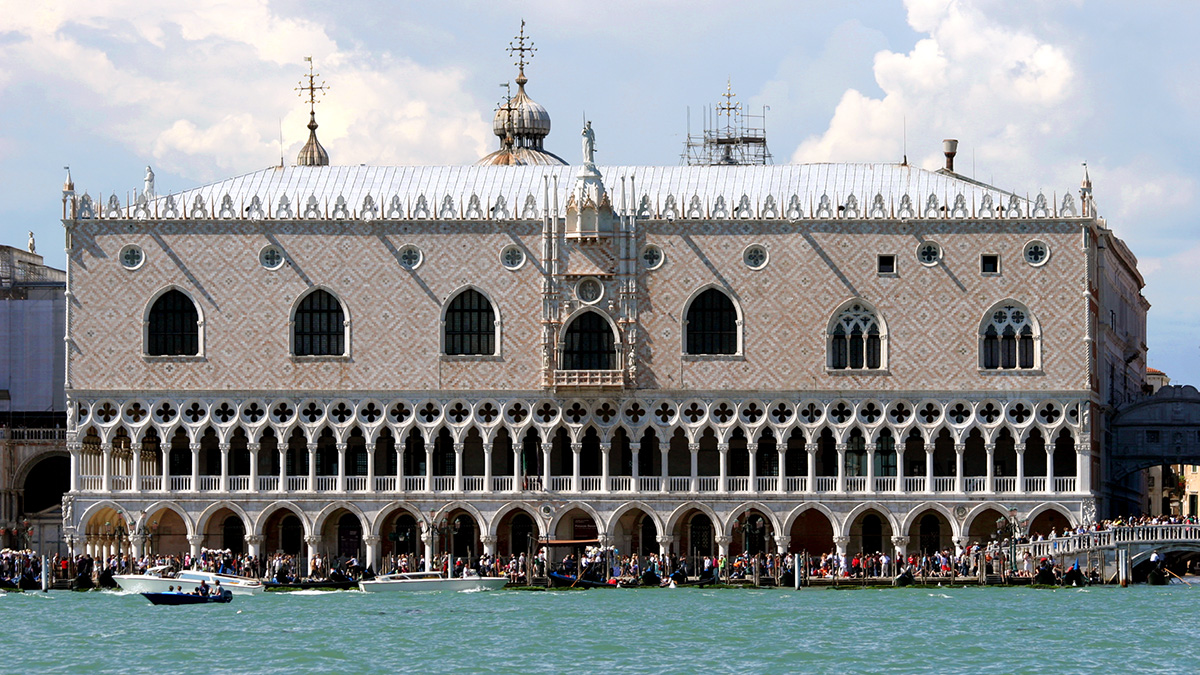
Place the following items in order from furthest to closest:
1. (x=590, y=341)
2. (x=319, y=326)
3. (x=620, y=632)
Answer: (x=319, y=326), (x=590, y=341), (x=620, y=632)

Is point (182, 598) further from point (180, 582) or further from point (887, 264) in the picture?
point (887, 264)

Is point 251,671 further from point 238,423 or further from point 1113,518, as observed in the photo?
point 1113,518

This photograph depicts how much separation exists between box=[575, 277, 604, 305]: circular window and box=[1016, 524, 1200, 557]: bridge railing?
602 inches

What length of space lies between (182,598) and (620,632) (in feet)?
45.0

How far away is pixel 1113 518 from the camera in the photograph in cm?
8669

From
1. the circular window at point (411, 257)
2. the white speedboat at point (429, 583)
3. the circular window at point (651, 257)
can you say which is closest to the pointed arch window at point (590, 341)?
the circular window at point (651, 257)

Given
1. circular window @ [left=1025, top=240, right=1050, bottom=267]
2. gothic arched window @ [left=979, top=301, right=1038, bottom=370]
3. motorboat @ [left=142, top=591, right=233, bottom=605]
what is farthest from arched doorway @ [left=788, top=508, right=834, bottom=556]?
motorboat @ [left=142, top=591, right=233, bottom=605]

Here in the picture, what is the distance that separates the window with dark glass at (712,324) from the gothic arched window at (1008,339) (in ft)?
24.2

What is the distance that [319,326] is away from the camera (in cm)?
8056

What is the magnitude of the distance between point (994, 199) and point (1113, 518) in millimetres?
12648

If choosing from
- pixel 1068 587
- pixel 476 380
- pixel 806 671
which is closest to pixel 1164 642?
pixel 806 671

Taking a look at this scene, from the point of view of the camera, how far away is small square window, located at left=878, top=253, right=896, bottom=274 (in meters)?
79.6

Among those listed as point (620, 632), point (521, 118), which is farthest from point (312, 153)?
point (620, 632)

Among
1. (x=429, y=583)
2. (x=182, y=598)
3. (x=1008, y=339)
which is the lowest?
(x=182, y=598)
